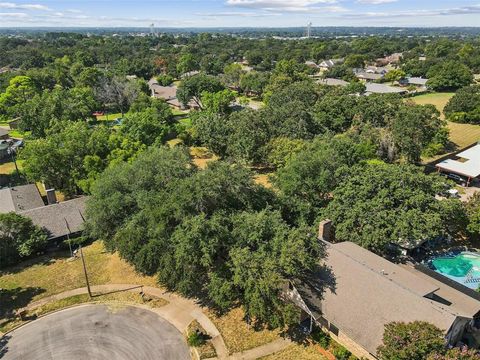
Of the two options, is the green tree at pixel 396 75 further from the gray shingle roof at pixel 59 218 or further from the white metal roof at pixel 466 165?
the gray shingle roof at pixel 59 218

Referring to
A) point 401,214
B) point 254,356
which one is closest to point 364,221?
point 401,214

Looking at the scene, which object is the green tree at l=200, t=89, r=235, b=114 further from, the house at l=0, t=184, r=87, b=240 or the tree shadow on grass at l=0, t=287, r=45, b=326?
the tree shadow on grass at l=0, t=287, r=45, b=326

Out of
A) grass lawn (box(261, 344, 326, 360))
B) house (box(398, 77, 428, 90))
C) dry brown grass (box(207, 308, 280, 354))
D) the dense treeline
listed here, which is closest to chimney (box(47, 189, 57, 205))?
the dense treeline

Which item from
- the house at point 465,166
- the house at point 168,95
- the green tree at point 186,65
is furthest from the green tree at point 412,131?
the green tree at point 186,65

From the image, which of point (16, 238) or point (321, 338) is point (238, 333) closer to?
point (321, 338)

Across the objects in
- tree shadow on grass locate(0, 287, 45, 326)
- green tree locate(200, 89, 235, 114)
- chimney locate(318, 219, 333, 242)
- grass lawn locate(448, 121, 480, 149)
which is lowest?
tree shadow on grass locate(0, 287, 45, 326)
